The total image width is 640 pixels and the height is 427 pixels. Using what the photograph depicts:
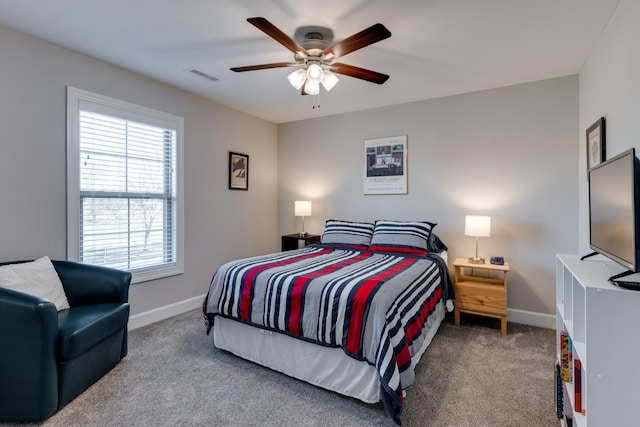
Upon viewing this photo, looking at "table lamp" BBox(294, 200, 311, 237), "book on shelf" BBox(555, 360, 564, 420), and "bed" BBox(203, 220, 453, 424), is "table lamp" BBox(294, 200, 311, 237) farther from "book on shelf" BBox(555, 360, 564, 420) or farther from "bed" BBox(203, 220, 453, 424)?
"book on shelf" BBox(555, 360, 564, 420)

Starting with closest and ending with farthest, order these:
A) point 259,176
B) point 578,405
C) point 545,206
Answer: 1. point 578,405
2. point 545,206
3. point 259,176

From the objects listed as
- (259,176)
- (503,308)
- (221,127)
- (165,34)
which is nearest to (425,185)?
(503,308)

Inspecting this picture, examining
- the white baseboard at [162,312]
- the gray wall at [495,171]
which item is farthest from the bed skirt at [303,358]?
the gray wall at [495,171]

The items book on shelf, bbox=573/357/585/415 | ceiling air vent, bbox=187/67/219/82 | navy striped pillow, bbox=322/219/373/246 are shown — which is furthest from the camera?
navy striped pillow, bbox=322/219/373/246

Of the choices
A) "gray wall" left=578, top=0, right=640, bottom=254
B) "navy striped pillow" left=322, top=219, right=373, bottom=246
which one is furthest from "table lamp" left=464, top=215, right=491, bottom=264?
"navy striped pillow" left=322, top=219, right=373, bottom=246

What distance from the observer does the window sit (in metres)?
2.74

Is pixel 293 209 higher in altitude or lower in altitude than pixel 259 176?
lower

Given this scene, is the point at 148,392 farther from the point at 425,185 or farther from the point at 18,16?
the point at 425,185

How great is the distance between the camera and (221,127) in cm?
407

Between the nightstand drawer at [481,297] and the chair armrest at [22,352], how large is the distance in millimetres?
3307

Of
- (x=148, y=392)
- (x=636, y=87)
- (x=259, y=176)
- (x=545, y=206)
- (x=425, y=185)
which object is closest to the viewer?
(x=636, y=87)

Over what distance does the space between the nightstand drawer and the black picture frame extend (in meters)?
1.35

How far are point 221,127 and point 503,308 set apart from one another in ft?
12.5

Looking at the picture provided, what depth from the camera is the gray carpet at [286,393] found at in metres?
1.84
